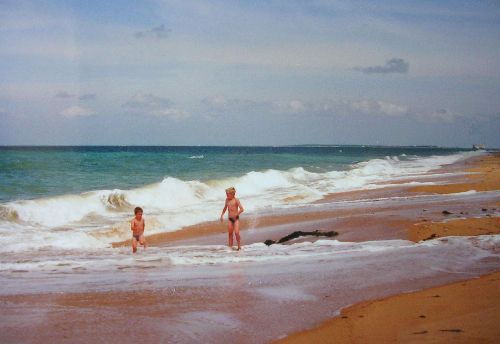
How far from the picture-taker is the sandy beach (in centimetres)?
541

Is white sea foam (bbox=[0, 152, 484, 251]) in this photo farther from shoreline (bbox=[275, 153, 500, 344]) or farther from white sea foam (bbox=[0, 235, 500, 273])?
shoreline (bbox=[275, 153, 500, 344])

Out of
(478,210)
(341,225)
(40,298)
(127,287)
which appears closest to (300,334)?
(127,287)

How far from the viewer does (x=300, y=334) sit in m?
5.38

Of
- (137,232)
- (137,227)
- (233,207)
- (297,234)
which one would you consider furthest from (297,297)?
(233,207)

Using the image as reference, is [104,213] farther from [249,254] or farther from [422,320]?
[422,320]

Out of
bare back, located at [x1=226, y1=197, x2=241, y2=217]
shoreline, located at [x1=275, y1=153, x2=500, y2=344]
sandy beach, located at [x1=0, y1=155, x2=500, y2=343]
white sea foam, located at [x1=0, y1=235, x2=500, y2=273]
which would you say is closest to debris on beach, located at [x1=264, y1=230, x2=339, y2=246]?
sandy beach, located at [x1=0, y1=155, x2=500, y2=343]

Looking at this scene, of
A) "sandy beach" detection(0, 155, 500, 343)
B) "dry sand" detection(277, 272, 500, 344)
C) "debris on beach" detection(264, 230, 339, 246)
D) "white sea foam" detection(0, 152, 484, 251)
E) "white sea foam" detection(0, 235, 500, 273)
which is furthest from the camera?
"white sea foam" detection(0, 152, 484, 251)

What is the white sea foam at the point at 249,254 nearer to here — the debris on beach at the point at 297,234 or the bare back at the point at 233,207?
the debris on beach at the point at 297,234

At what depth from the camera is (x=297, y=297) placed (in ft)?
22.3

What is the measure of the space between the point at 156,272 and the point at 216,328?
10.5 ft

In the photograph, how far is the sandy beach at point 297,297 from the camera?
541cm

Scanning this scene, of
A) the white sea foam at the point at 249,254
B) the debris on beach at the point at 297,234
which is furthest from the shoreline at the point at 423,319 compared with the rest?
the debris on beach at the point at 297,234

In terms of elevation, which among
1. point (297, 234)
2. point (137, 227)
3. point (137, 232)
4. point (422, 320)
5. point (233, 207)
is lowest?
point (422, 320)

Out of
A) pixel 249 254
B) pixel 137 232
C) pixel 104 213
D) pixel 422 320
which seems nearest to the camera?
pixel 422 320
